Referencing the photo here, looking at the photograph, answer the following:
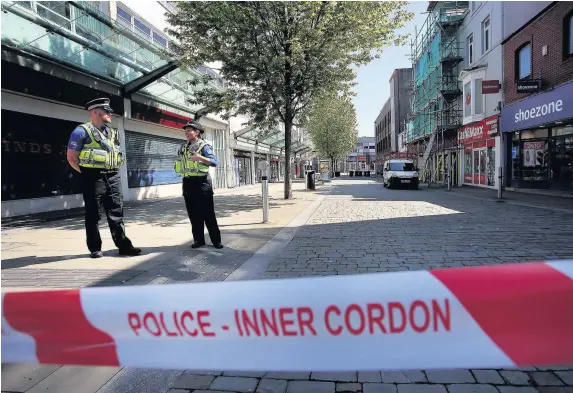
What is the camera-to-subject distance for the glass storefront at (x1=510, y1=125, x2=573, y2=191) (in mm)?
14117

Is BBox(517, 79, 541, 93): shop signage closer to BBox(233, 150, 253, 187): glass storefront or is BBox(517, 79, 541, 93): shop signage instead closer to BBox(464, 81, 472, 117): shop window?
BBox(464, 81, 472, 117): shop window

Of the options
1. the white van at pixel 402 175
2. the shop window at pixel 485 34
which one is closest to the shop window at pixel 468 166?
the white van at pixel 402 175

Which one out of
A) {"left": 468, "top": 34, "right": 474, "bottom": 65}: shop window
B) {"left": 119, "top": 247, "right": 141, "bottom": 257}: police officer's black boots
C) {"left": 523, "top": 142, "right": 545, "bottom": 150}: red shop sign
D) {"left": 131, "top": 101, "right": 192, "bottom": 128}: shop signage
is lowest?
{"left": 119, "top": 247, "right": 141, "bottom": 257}: police officer's black boots

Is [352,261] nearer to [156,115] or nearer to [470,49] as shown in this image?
[156,115]

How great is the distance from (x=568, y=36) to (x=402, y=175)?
10.3 m

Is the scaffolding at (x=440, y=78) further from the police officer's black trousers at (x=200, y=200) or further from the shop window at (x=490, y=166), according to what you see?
the police officer's black trousers at (x=200, y=200)

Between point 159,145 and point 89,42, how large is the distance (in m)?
6.98

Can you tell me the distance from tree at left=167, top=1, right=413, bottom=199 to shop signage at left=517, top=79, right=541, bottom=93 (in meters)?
5.35

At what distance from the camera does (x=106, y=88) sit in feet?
42.5

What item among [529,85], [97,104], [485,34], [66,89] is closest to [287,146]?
[66,89]

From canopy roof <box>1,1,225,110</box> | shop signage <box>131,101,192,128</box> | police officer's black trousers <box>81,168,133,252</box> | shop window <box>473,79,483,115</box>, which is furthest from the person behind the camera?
shop window <box>473,79,483,115</box>

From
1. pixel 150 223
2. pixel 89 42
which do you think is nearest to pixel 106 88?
pixel 89 42

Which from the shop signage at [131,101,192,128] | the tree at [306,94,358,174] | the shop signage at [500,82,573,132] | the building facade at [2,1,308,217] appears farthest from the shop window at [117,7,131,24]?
the tree at [306,94,358,174]

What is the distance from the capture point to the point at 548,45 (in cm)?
1445
